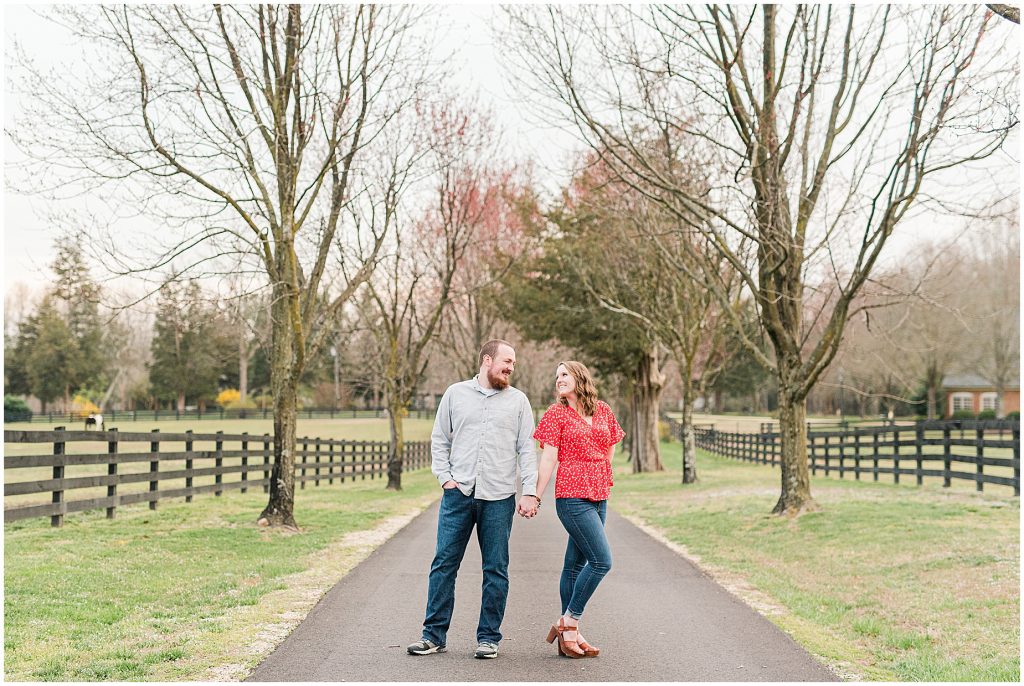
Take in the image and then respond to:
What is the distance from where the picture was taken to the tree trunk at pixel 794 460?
14.8m

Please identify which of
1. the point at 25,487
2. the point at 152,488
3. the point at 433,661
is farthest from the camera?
the point at 152,488

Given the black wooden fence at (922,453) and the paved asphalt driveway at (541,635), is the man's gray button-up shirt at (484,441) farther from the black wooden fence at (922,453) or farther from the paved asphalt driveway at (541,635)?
the black wooden fence at (922,453)

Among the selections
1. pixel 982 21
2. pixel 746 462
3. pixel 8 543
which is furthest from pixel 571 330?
pixel 8 543

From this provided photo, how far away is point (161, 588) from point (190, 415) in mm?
70601

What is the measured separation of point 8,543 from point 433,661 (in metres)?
6.47

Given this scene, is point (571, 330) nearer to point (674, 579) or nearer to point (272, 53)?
point (272, 53)

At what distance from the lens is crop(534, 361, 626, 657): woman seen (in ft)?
A: 20.2

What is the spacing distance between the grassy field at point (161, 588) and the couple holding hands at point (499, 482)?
1297mm

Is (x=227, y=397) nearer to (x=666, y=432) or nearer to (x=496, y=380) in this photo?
(x=666, y=432)

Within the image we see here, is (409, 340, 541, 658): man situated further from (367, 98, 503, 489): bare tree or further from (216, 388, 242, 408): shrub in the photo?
(216, 388, 242, 408): shrub

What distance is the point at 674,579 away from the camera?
9.46m

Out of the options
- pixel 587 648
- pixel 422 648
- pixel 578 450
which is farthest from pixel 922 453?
pixel 422 648

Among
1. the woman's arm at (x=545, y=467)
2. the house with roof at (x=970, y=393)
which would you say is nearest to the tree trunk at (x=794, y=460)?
the woman's arm at (x=545, y=467)

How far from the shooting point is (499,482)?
605cm
